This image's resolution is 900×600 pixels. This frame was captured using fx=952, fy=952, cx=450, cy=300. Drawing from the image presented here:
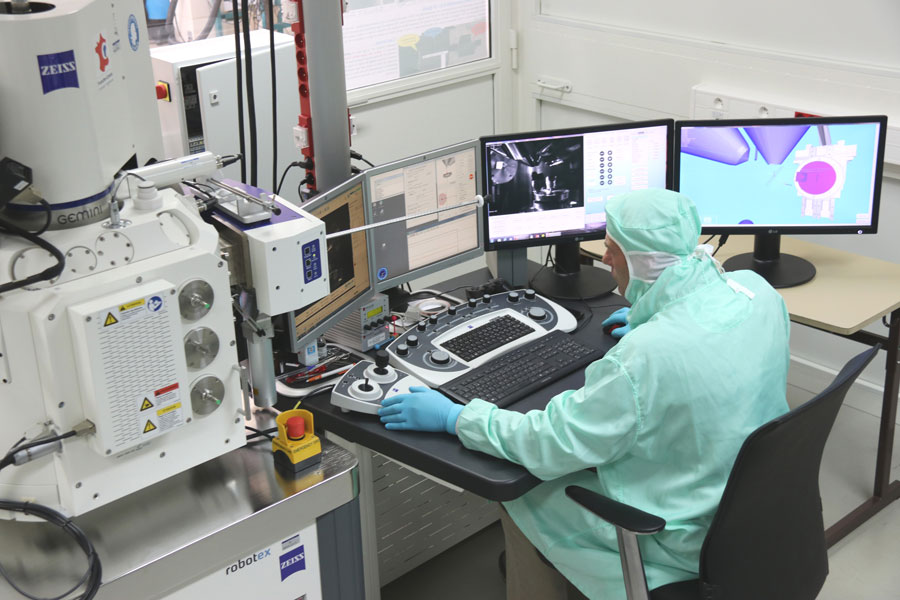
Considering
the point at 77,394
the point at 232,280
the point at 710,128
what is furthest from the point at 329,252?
the point at 710,128

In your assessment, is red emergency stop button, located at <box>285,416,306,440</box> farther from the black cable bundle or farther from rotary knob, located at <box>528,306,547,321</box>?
rotary knob, located at <box>528,306,547,321</box>

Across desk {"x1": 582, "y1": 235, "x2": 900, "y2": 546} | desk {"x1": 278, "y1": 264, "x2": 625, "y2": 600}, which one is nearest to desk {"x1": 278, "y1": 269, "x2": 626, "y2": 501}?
desk {"x1": 278, "y1": 264, "x2": 625, "y2": 600}

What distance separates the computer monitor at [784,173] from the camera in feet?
8.11

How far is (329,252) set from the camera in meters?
2.02

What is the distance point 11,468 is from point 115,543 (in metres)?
0.22

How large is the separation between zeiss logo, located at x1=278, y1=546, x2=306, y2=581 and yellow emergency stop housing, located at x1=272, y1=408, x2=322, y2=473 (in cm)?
15

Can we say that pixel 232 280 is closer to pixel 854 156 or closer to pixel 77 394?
pixel 77 394

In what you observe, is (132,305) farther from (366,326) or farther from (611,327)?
(611,327)

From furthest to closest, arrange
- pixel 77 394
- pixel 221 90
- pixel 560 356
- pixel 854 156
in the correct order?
pixel 221 90 < pixel 854 156 < pixel 560 356 < pixel 77 394

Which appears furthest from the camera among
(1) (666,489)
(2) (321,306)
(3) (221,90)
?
(3) (221,90)

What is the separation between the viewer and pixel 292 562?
5.69 feet

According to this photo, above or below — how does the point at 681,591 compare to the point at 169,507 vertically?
below

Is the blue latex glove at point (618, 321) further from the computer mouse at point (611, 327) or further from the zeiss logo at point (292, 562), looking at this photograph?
the zeiss logo at point (292, 562)

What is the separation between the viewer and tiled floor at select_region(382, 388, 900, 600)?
251 cm
